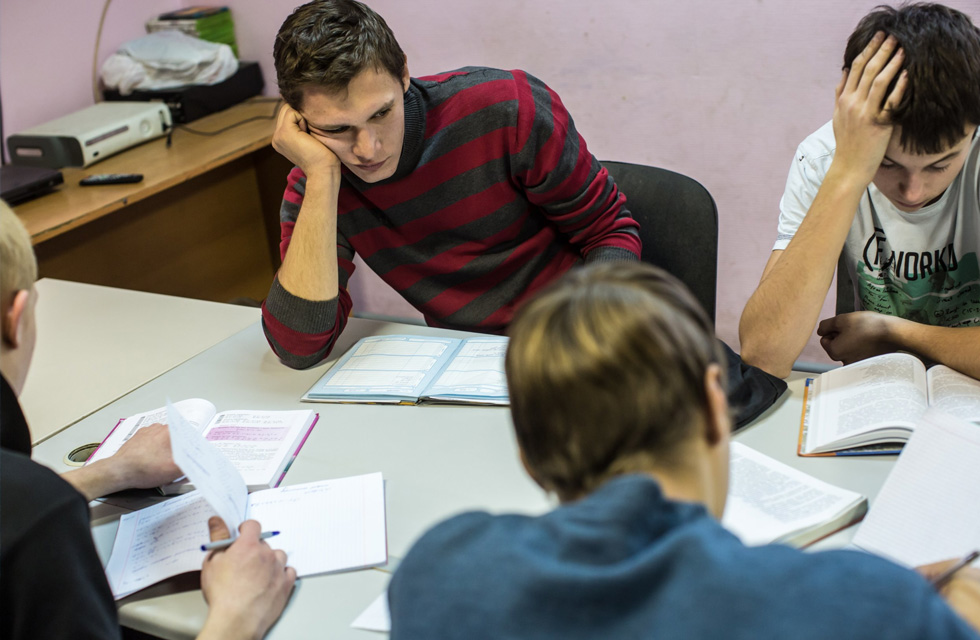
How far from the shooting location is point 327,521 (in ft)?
3.63

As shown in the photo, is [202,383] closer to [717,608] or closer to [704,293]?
[704,293]

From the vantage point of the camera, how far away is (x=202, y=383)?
1.50 metres

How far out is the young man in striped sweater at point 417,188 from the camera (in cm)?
145

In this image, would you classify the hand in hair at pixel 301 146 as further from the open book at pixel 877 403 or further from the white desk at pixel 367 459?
the open book at pixel 877 403

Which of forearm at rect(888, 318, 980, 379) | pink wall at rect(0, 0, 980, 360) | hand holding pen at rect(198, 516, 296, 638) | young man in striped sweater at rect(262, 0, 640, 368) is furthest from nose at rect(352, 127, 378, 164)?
pink wall at rect(0, 0, 980, 360)

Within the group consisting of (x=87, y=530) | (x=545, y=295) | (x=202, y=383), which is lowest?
(x=202, y=383)

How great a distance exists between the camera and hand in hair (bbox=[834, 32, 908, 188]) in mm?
1272

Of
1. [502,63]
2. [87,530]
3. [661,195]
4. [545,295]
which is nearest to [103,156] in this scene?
[502,63]

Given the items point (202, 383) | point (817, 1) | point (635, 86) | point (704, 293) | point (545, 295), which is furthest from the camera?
point (635, 86)

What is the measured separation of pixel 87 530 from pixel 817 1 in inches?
81.9

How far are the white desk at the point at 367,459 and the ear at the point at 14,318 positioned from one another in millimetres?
335

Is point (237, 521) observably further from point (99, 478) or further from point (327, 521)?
point (99, 478)

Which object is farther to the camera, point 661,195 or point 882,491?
point 661,195

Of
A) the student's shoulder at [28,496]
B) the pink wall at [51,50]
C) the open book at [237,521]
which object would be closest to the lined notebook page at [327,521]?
the open book at [237,521]
